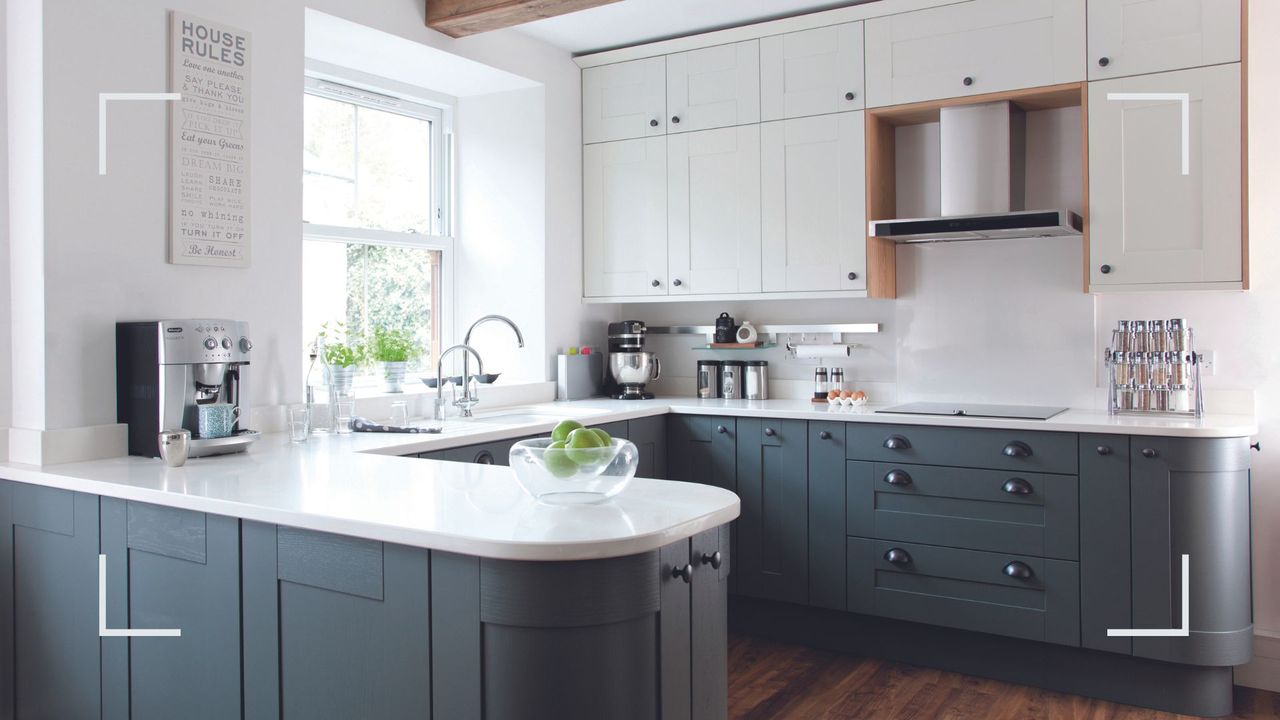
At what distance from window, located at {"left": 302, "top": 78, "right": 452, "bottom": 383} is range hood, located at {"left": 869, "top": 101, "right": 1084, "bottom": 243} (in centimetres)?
194

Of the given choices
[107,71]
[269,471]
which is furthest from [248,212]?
[269,471]

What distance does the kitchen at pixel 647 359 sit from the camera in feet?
6.02

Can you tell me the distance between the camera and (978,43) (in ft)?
11.6

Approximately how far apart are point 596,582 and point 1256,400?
2863 millimetres

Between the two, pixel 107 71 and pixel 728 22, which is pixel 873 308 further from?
pixel 107 71

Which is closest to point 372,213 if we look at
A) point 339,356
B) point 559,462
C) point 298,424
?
point 339,356

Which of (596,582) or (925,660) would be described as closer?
(596,582)

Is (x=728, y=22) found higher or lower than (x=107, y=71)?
higher

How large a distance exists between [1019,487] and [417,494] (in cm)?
214

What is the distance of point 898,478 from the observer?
135 inches

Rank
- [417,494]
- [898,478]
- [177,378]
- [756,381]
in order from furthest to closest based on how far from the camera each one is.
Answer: [756,381]
[898,478]
[177,378]
[417,494]

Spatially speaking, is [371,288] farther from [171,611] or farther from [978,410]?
[978,410]

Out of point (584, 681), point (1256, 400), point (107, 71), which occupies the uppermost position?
point (107, 71)

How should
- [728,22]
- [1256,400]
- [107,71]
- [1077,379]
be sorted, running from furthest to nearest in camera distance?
1. [728,22]
2. [1077,379]
3. [1256,400]
4. [107,71]
